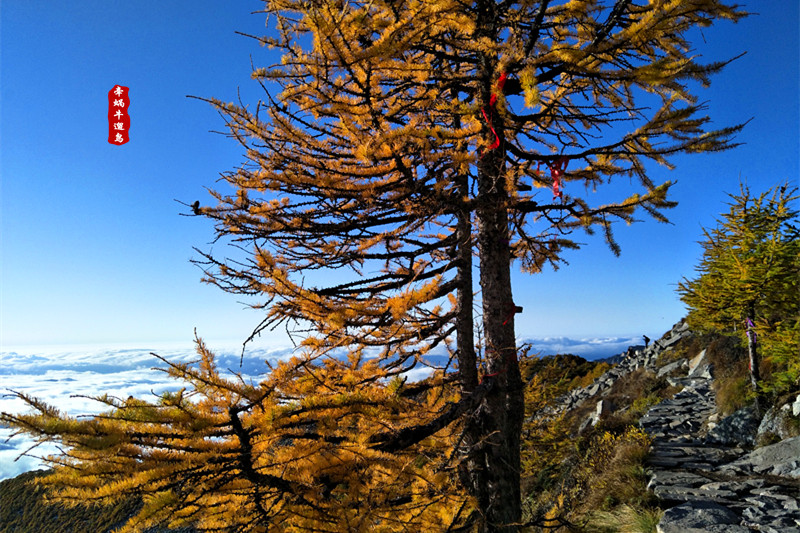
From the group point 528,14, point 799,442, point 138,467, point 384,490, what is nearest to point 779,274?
point 799,442

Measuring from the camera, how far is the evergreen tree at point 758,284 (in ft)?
32.0

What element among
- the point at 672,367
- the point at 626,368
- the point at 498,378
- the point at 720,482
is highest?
the point at 498,378

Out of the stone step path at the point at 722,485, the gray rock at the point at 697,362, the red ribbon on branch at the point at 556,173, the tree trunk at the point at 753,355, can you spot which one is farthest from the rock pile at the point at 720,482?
the gray rock at the point at 697,362

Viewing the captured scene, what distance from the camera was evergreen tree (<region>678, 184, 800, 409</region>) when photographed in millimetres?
9766

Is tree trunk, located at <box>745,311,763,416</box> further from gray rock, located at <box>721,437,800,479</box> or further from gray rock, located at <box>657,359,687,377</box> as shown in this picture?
gray rock, located at <box>657,359,687,377</box>

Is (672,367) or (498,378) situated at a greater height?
(498,378)

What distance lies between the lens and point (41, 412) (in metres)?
1.76

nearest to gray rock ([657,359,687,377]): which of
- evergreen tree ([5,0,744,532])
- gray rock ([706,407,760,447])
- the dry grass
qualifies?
gray rock ([706,407,760,447])

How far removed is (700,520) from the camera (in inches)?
207

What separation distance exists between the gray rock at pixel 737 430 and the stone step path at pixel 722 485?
10.7 inches

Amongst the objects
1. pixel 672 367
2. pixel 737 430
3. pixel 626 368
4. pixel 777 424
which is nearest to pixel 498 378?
pixel 777 424

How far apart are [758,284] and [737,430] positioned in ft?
11.8

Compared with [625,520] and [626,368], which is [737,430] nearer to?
[625,520]

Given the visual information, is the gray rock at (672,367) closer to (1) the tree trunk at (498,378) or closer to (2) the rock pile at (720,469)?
(2) the rock pile at (720,469)
